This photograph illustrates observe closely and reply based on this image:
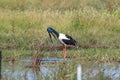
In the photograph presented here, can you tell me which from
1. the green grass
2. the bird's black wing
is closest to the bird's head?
the green grass

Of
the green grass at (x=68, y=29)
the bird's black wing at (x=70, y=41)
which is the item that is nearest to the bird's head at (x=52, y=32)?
the green grass at (x=68, y=29)

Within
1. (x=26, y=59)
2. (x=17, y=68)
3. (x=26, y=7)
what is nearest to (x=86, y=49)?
(x=26, y=59)

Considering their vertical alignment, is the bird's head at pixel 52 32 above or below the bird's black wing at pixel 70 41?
above

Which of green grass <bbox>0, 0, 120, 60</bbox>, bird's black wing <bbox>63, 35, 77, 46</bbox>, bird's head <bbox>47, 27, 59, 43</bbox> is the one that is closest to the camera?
bird's black wing <bbox>63, 35, 77, 46</bbox>

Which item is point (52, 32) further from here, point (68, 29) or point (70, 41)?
point (68, 29)

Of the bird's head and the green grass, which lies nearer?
the bird's head

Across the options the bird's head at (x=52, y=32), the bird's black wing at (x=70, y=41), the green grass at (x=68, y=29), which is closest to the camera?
the bird's black wing at (x=70, y=41)

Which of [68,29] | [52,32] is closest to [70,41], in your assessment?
[52,32]

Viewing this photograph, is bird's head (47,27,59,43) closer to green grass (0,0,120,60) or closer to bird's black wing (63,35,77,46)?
green grass (0,0,120,60)

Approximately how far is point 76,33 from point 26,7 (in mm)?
5914

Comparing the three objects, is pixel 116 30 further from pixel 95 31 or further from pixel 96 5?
pixel 96 5

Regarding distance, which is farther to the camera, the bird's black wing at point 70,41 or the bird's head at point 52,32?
the bird's head at point 52,32

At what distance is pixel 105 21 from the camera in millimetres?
17234

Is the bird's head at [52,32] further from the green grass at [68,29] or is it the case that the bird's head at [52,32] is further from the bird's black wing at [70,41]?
the bird's black wing at [70,41]
